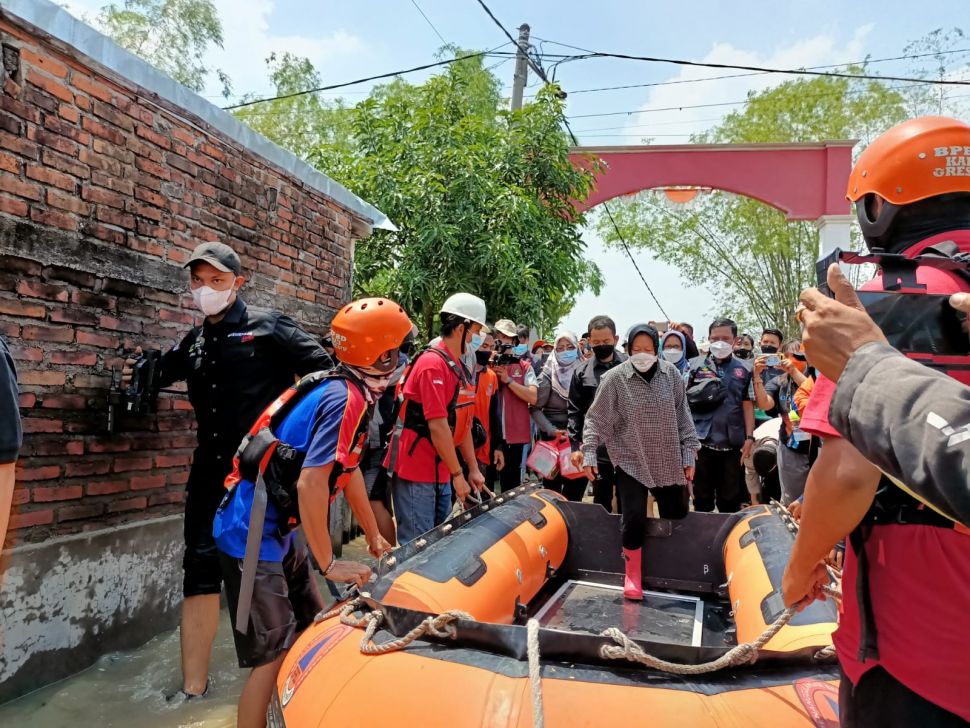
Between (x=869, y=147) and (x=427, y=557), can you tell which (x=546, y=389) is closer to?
(x=427, y=557)

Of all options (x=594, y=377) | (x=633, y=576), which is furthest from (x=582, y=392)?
(x=633, y=576)

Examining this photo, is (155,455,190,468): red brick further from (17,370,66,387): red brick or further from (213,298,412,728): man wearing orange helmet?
(213,298,412,728): man wearing orange helmet

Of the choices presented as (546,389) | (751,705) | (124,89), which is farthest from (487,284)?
(751,705)

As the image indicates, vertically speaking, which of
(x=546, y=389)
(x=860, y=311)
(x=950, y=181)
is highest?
(x=950, y=181)

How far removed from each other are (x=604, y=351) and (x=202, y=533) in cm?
349

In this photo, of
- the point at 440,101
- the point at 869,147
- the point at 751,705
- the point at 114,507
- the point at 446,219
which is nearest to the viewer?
the point at 869,147

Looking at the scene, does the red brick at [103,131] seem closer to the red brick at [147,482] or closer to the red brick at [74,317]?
the red brick at [74,317]

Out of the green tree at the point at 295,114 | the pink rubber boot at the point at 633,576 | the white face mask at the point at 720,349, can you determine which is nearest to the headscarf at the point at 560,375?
the white face mask at the point at 720,349

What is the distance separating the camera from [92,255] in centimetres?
339

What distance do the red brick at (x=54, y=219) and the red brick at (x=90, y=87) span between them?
0.65 m

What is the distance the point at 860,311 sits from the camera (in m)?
1.04

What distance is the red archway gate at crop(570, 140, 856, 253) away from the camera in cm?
1351

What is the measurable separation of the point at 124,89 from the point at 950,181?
3.75 meters

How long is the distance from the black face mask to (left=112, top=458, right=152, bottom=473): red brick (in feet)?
11.2
